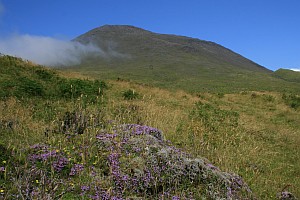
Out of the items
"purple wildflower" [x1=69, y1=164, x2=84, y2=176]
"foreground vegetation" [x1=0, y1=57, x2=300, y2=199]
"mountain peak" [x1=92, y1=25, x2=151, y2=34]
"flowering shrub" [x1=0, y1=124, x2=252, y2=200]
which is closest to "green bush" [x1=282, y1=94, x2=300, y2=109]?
"foreground vegetation" [x1=0, y1=57, x2=300, y2=199]

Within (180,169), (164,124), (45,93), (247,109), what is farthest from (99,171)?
(247,109)

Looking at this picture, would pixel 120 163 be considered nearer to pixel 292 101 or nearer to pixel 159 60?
pixel 292 101

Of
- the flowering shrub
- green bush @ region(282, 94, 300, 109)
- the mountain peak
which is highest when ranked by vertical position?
the mountain peak

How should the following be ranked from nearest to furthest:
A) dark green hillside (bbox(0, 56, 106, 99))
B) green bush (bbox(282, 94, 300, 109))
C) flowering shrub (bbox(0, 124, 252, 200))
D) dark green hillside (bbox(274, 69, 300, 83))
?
flowering shrub (bbox(0, 124, 252, 200)) < dark green hillside (bbox(0, 56, 106, 99)) < green bush (bbox(282, 94, 300, 109)) < dark green hillside (bbox(274, 69, 300, 83))

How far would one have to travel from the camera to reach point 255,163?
29.8 ft

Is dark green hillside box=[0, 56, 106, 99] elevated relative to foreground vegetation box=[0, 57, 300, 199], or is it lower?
Answer: elevated

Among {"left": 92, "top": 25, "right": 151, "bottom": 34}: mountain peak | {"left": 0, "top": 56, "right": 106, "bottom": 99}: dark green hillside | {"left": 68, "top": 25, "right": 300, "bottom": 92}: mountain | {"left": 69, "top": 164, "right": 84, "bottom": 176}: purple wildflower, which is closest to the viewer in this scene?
{"left": 69, "top": 164, "right": 84, "bottom": 176}: purple wildflower

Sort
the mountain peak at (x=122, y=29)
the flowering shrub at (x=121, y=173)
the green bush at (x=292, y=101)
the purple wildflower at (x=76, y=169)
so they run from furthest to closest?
the mountain peak at (x=122, y=29), the green bush at (x=292, y=101), the purple wildflower at (x=76, y=169), the flowering shrub at (x=121, y=173)

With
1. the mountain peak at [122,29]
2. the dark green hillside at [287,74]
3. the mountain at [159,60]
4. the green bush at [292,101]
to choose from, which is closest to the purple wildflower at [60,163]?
the green bush at [292,101]

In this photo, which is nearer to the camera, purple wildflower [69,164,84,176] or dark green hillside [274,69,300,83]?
purple wildflower [69,164,84,176]

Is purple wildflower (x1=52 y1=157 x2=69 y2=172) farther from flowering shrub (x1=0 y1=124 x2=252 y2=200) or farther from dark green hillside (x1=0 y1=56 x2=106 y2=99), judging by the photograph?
dark green hillside (x1=0 y1=56 x2=106 y2=99)

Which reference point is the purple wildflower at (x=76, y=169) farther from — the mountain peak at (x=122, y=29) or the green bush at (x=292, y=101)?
the mountain peak at (x=122, y=29)

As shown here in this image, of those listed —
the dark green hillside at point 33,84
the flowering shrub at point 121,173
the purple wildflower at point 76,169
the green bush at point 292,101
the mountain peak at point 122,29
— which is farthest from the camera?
the mountain peak at point 122,29

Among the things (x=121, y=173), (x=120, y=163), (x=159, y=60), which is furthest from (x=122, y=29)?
(x=121, y=173)
